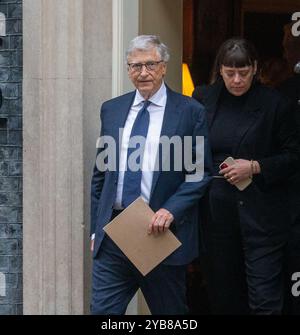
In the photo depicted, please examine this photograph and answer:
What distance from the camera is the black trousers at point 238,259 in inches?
228

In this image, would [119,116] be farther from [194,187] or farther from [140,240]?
[140,240]

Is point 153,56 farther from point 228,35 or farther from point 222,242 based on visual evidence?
point 228,35

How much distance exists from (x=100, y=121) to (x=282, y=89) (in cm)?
107

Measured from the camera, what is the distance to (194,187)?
5.39 meters

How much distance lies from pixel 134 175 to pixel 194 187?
1.02 ft

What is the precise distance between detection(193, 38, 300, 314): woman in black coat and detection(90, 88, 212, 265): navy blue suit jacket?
268 millimetres

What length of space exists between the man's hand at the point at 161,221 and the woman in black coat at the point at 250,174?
1.44ft

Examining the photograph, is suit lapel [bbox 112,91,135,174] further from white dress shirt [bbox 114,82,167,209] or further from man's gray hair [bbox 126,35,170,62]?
man's gray hair [bbox 126,35,170,62]

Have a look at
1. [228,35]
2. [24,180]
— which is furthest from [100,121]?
[228,35]

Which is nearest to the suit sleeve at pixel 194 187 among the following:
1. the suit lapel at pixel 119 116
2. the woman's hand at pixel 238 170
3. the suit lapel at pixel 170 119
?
the suit lapel at pixel 170 119

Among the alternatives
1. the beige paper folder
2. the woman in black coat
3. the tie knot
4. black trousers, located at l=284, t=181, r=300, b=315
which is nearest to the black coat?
the woman in black coat

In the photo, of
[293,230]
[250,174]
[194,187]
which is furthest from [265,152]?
[194,187]

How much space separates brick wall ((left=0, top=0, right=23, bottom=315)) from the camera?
247 inches

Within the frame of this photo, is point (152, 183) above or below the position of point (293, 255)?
above
